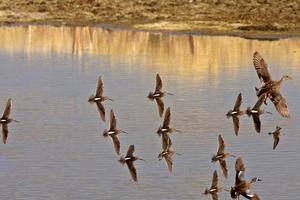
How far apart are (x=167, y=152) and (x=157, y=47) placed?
1418 centimetres

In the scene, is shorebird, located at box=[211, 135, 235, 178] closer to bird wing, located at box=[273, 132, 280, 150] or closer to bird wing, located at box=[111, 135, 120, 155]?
bird wing, located at box=[273, 132, 280, 150]

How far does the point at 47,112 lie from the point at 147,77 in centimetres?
463

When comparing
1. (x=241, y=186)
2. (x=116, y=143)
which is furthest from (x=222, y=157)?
(x=116, y=143)

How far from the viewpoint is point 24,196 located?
18344mm

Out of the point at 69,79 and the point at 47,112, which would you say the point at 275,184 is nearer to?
the point at 47,112

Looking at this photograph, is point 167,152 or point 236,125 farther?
point 236,125

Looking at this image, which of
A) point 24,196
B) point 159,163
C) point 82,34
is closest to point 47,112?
point 159,163

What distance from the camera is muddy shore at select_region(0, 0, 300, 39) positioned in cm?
3581

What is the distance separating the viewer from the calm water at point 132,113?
19.3 meters

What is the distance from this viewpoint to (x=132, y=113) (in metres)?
24.3

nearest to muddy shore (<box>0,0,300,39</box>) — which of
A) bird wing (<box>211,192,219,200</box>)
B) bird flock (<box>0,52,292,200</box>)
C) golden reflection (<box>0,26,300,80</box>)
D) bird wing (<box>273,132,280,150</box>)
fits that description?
golden reflection (<box>0,26,300,80</box>)

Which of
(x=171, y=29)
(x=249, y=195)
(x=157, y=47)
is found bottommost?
(x=249, y=195)

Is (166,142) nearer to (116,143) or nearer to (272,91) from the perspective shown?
Answer: (116,143)

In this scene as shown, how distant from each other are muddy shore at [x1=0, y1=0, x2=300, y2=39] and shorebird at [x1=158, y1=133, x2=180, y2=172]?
1470 cm
